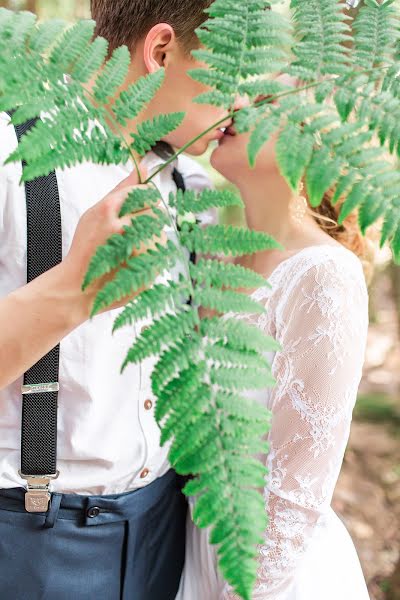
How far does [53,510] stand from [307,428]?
0.64 metres

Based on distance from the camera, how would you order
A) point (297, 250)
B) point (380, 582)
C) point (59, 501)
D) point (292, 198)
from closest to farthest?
point (59, 501), point (297, 250), point (292, 198), point (380, 582)

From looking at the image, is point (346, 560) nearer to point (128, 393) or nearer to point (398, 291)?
point (128, 393)

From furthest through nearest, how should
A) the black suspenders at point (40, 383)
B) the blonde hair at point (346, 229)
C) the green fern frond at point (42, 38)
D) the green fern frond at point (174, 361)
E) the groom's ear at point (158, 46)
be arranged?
1. the blonde hair at point (346, 229)
2. the groom's ear at point (158, 46)
3. the black suspenders at point (40, 383)
4. the green fern frond at point (42, 38)
5. the green fern frond at point (174, 361)

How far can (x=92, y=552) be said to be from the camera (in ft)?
5.28

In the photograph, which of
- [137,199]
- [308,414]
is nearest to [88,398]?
[308,414]

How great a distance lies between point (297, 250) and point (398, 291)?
289cm

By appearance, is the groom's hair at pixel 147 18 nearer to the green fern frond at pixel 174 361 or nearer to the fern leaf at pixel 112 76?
the fern leaf at pixel 112 76

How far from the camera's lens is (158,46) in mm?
1630

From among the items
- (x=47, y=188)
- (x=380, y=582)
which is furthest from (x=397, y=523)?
(x=47, y=188)

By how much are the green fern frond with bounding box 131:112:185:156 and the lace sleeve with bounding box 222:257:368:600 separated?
79cm

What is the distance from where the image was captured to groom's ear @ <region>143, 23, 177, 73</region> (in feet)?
5.20

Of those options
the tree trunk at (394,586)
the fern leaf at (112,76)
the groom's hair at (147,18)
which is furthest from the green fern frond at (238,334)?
the tree trunk at (394,586)

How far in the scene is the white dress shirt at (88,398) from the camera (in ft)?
4.65

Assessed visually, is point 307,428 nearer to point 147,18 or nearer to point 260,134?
point 260,134
